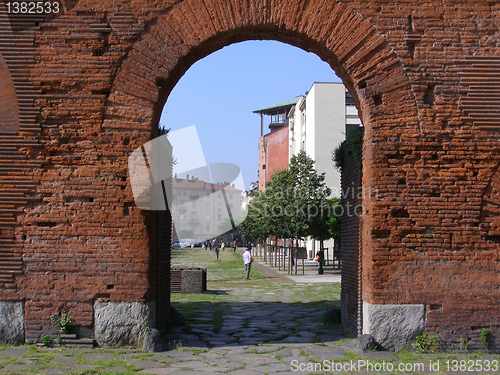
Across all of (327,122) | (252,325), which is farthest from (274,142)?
(252,325)

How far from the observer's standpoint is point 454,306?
6977mm

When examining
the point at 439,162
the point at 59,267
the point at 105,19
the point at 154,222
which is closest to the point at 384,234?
the point at 439,162

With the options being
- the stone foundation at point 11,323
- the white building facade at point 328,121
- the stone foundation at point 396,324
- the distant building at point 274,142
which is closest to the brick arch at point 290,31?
the stone foundation at point 396,324

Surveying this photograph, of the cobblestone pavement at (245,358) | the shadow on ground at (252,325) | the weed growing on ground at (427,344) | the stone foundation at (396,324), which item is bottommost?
the shadow on ground at (252,325)

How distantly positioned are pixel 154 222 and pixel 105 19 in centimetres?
297

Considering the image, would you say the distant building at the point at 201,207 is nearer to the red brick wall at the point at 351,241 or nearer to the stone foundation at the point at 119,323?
the red brick wall at the point at 351,241

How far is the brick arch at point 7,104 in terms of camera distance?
7348 mm

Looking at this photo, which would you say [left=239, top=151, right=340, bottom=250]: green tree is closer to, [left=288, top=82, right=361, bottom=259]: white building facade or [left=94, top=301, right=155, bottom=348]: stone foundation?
[left=288, top=82, right=361, bottom=259]: white building facade

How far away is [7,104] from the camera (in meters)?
7.37

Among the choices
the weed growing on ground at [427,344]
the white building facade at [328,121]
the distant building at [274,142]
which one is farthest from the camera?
the distant building at [274,142]

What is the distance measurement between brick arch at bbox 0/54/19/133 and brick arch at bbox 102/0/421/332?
1281mm

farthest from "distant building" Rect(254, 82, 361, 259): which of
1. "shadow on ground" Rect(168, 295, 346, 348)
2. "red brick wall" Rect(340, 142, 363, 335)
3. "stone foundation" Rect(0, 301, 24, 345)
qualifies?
"stone foundation" Rect(0, 301, 24, 345)

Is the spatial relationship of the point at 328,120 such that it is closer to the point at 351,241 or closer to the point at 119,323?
the point at 351,241

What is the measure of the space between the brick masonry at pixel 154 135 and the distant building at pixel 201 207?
66.6m
